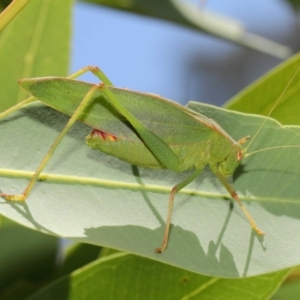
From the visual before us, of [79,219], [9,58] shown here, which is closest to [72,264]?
[79,219]

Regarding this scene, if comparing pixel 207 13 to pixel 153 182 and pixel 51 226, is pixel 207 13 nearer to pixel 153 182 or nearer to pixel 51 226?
pixel 153 182

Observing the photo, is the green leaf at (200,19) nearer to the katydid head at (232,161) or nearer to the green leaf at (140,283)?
the katydid head at (232,161)

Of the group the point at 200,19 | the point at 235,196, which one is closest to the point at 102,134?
the point at 235,196

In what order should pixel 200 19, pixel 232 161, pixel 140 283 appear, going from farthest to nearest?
1. pixel 200 19
2. pixel 232 161
3. pixel 140 283

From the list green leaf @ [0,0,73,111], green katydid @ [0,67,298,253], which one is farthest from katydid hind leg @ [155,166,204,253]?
green leaf @ [0,0,73,111]

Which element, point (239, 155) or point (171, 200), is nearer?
point (171, 200)

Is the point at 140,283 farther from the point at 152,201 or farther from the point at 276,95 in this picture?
the point at 276,95

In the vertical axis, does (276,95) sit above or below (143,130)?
above
